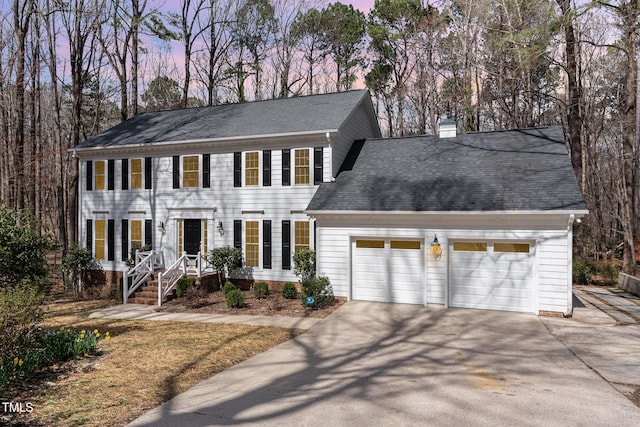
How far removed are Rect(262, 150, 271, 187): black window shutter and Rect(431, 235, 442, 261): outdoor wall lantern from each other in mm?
6671

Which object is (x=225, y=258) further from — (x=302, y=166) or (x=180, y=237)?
(x=302, y=166)

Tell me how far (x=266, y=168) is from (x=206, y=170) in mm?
2741

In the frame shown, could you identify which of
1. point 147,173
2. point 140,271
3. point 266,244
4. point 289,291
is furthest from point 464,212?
point 147,173

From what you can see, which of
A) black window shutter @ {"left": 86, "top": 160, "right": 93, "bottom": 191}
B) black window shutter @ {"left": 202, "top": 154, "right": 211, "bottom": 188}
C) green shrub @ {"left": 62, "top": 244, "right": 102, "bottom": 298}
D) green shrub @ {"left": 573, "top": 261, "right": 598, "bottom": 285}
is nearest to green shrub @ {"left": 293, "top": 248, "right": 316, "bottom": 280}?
black window shutter @ {"left": 202, "top": 154, "right": 211, "bottom": 188}

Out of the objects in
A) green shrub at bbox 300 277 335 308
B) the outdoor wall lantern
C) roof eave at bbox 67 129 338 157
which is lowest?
green shrub at bbox 300 277 335 308

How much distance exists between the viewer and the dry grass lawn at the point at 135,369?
5.63m

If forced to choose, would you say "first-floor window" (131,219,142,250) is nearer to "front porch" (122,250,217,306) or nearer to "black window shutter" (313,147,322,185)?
"front porch" (122,250,217,306)

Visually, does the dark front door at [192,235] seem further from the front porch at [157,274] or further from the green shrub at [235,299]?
the green shrub at [235,299]

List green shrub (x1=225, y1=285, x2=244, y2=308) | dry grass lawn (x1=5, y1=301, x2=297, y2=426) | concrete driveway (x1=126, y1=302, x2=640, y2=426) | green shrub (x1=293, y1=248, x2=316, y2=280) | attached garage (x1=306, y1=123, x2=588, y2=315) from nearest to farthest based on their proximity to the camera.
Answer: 1. concrete driveway (x1=126, y1=302, x2=640, y2=426)
2. dry grass lawn (x1=5, y1=301, x2=297, y2=426)
3. attached garage (x1=306, y1=123, x2=588, y2=315)
4. green shrub (x1=225, y1=285, x2=244, y2=308)
5. green shrub (x1=293, y1=248, x2=316, y2=280)

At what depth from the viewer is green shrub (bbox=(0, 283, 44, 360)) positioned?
7.12 metres

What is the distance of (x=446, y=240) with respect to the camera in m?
12.0

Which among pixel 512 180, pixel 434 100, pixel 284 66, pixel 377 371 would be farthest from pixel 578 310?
pixel 284 66

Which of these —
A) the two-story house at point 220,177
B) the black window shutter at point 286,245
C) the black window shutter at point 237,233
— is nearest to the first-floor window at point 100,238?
the two-story house at point 220,177

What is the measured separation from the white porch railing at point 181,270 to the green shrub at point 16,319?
6205 mm
